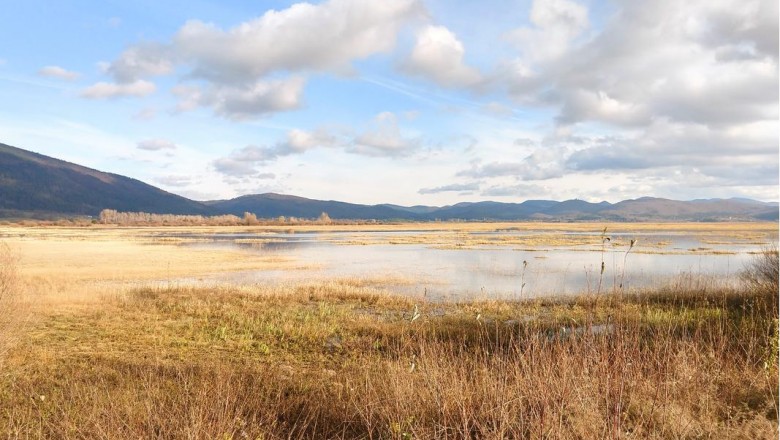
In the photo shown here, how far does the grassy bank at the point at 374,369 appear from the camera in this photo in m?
6.79

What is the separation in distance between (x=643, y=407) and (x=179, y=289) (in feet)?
79.9

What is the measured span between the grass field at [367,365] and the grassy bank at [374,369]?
0.19 feet

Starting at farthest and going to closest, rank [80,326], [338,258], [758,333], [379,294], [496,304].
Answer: [338,258]
[379,294]
[496,304]
[80,326]
[758,333]

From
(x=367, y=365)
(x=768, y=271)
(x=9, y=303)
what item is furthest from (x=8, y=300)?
(x=768, y=271)

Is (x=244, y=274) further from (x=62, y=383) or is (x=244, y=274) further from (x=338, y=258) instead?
(x=62, y=383)

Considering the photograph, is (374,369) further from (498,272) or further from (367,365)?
(498,272)

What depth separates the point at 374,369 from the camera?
442 inches

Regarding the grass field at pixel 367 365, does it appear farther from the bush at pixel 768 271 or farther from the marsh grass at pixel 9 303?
the bush at pixel 768 271

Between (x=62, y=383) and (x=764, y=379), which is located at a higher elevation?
(x=764, y=379)

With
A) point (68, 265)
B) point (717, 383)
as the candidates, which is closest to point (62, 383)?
point (717, 383)

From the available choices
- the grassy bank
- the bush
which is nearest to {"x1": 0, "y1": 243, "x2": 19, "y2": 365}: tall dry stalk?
the grassy bank

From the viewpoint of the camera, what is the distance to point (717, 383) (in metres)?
8.69

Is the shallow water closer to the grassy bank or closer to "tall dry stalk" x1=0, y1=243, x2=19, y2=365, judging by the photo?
the grassy bank

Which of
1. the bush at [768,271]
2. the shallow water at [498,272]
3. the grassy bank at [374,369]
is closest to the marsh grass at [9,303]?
the grassy bank at [374,369]
